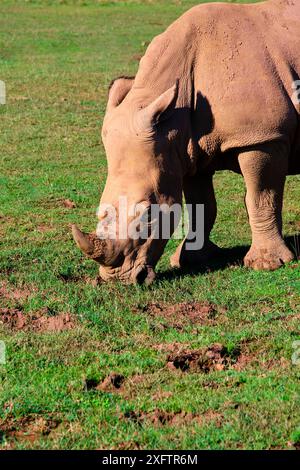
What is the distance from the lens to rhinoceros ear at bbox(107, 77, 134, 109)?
937cm

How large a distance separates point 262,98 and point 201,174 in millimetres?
1158

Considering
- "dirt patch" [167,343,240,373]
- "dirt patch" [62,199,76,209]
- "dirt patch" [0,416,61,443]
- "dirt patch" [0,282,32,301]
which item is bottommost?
"dirt patch" [0,416,61,443]

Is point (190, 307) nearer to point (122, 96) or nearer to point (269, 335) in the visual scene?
point (269, 335)

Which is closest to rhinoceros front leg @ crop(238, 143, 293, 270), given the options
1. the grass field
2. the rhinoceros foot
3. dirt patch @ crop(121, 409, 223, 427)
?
the rhinoceros foot

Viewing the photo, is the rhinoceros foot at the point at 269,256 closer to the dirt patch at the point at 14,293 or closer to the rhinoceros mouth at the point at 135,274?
the rhinoceros mouth at the point at 135,274

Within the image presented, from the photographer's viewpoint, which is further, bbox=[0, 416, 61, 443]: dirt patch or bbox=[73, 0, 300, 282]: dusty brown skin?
bbox=[73, 0, 300, 282]: dusty brown skin

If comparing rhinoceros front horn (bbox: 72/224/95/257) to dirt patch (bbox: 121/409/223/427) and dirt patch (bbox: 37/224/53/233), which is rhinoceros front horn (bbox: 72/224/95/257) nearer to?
dirt patch (bbox: 37/224/53/233)

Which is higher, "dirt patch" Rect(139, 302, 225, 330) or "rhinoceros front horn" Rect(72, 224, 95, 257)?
"rhinoceros front horn" Rect(72, 224, 95, 257)

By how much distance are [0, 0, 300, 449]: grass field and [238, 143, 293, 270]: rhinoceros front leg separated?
0.17 m

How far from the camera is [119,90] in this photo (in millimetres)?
9406

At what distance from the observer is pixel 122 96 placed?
941 centimetres

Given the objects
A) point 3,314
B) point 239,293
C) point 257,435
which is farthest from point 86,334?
point 257,435

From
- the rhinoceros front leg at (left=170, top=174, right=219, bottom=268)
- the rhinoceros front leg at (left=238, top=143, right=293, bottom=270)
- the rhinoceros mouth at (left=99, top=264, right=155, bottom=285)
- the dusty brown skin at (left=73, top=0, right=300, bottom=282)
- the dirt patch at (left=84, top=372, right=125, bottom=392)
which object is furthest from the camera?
the rhinoceros front leg at (left=170, top=174, right=219, bottom=268)
